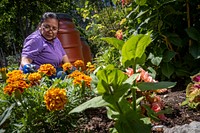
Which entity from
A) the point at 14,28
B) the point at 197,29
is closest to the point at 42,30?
the point at 197,29

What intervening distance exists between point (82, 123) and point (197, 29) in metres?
1.33

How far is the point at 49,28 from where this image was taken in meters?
3.12

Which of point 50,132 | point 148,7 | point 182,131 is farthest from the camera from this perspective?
point 148,7

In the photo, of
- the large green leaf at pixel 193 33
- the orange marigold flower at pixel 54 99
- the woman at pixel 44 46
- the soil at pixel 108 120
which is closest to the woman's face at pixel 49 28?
Answer: the woman at pixel 44 46

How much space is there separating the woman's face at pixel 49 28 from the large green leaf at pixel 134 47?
86.6 inches

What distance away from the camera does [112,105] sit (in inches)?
41.3

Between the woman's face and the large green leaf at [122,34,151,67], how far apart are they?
7.22 ft

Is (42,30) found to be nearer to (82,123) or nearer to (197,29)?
(197,29)

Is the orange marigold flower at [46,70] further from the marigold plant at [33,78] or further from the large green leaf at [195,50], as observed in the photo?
the large green leaf at [195,50]

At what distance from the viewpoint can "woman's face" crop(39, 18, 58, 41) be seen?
3.09 m

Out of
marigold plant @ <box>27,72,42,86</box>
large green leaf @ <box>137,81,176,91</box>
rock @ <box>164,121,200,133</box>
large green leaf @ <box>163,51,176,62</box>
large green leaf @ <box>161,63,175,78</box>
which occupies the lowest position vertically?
rock @ <box>164,121,200,133</box>

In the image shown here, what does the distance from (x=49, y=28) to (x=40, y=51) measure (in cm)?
28

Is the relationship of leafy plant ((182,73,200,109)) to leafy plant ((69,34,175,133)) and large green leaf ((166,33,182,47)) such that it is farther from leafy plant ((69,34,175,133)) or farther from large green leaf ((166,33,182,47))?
leafy plant ((69,34,175,133))

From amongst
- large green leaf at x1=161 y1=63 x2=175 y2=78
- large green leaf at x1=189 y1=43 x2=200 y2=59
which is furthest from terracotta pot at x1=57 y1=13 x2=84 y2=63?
large green leaf at x1=189 y1=43 x2=200 y2=59
